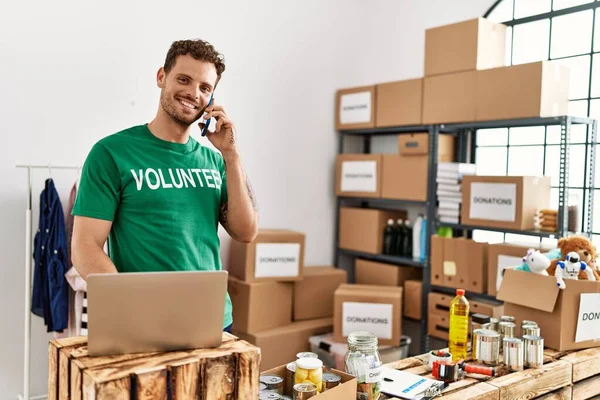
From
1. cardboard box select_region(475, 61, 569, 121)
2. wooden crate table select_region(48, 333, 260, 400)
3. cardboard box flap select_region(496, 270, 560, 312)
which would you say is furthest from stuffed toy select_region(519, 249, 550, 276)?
wooden crate table select_region(48, 333, 260, 400)

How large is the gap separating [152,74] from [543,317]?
2.52 meters

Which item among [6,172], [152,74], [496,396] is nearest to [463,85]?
[152,74]

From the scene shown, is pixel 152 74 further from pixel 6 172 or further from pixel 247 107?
pixel 6 172

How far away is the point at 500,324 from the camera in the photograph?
83.1 inches

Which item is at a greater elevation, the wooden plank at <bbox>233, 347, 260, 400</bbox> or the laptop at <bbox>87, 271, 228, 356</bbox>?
the laptop at <bbox>87, 271, 228, 356</bbox>

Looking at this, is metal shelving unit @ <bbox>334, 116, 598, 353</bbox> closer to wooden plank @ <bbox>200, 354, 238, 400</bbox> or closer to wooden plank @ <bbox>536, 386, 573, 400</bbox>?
wooden plank @ <bbox>536, 386, 573, 400</bbox>

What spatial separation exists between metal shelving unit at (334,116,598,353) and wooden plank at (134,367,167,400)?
2.47 metres

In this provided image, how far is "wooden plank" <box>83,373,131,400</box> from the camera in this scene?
1.05 m

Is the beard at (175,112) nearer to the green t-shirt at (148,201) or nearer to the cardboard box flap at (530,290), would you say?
the green t-shirt at (148,201)

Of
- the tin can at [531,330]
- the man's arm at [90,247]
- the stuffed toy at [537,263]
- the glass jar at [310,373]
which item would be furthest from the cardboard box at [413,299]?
the man's arm at [90,247]

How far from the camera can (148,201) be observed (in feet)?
5.28

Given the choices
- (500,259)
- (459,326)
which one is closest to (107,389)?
(459,326)

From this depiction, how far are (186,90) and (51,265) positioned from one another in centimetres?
155

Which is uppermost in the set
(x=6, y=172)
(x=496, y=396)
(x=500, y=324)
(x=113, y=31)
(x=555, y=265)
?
(x=113, y=31)
